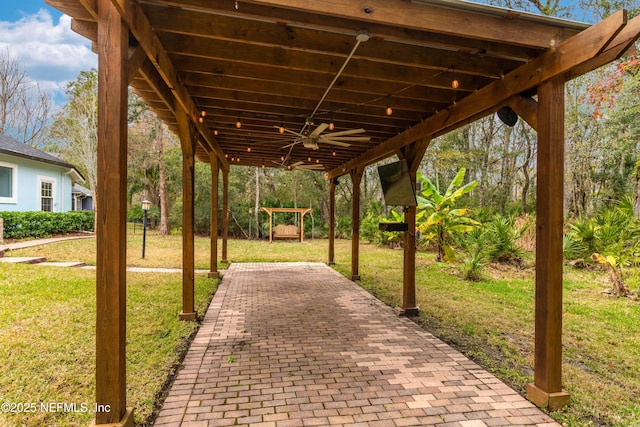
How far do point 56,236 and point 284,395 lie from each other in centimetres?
1418

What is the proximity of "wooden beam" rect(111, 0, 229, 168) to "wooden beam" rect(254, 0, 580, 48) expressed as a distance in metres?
0.88

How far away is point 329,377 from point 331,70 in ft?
9.82

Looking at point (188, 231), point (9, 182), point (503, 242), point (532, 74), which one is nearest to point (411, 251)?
point (532, 74)

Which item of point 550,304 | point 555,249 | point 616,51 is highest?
point 616,51

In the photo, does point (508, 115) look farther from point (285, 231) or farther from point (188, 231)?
point (285, 231)

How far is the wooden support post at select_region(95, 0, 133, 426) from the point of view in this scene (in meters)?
2.11

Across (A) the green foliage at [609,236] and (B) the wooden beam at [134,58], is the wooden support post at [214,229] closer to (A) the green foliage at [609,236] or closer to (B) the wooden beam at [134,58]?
(B) the wooden beam at [134,58]

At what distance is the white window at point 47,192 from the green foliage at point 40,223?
91 cm

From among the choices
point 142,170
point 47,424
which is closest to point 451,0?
point 47,424

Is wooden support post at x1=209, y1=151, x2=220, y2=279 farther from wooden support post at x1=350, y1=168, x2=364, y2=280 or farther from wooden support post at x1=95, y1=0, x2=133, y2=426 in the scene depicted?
wooden support post at x1=95, y1=0, x2=133, y2=426

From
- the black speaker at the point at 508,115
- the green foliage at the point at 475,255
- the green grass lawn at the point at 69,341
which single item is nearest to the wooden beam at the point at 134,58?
the green grass lawn at the point at 69,341

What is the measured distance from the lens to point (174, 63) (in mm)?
3391

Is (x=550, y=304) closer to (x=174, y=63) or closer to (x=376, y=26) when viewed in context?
(x=376, y=26)

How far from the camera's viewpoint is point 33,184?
12797 millimetres
